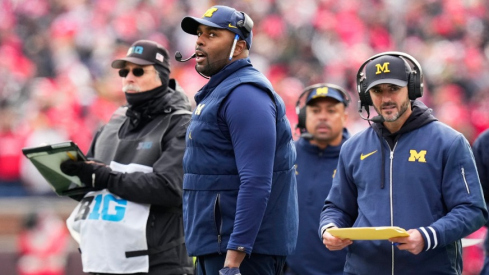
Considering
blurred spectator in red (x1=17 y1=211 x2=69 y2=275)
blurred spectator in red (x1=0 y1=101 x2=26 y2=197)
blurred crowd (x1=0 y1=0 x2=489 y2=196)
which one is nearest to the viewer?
blurred spectator in red (x1=17 y1=211 x2=69 y2=275)

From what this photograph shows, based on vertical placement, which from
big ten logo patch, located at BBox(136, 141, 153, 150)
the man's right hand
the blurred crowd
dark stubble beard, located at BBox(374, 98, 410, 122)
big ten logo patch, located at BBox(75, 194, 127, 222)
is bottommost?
the man's right hand

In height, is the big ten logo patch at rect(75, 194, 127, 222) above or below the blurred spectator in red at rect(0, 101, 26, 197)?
below

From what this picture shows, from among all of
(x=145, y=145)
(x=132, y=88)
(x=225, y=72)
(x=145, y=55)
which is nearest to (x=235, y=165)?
(x=225, y=72)

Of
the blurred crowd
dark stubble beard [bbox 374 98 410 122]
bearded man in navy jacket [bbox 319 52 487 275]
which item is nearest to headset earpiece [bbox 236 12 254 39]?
bearded man in navy jacket [bbox 319 52 487 275]

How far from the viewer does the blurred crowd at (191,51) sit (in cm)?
1203

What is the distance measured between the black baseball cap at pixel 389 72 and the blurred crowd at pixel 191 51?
22.8ft

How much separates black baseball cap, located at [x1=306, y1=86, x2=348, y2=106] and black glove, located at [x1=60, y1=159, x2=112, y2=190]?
1.82 meters

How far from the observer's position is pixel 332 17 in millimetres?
18281

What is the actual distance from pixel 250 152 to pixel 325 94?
2.50m

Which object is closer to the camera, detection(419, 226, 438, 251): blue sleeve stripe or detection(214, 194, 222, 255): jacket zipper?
detection(419, 226, 438, 251): blue sleeve stripe

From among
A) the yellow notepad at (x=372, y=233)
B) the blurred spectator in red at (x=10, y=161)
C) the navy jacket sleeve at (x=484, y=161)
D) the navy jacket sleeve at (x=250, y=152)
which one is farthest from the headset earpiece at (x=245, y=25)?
the blurred spectator in red at (x=10, y=161)

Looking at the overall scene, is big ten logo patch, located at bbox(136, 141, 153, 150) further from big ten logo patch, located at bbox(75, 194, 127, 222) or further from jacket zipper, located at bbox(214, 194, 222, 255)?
jacket zipper, located at bbox(214, 194, 222, 255)

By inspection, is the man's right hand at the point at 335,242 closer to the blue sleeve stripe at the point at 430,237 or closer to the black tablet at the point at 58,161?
the blue sleeve stripe at the point at 430,237

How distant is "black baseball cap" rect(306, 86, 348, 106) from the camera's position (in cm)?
675
